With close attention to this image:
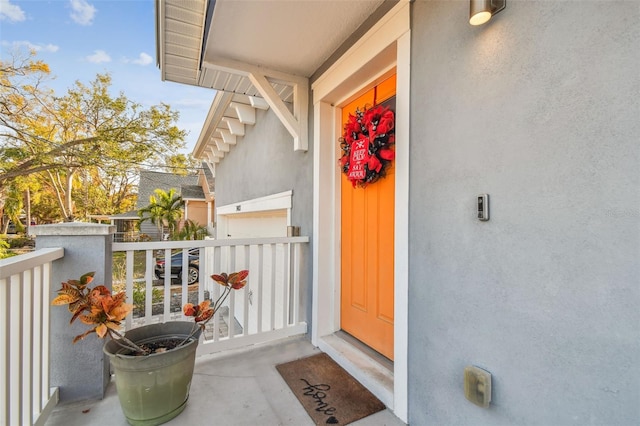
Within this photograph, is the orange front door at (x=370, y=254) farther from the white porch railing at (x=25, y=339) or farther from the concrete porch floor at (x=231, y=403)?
the white porch railing at (x=25, y=339)

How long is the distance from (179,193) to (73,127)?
25.6ft

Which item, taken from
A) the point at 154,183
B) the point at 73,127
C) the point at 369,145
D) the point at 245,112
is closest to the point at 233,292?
the point at 369,145

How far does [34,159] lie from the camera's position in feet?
31.3

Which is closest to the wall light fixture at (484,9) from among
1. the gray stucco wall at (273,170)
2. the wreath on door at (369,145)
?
the wreath on door at (369,145)

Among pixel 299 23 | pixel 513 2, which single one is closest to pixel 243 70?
pixel 299 23

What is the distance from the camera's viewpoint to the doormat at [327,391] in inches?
67.5

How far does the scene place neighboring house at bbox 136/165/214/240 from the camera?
16.5 m

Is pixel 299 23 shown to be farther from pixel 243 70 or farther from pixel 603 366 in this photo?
pixel 603 366

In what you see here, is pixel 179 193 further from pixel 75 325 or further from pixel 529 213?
pixel 529 213

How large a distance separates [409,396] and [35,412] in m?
2.01

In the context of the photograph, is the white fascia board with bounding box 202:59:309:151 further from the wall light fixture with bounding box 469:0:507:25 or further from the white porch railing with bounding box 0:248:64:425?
the white porch railing with bounding box 0:248:64:425

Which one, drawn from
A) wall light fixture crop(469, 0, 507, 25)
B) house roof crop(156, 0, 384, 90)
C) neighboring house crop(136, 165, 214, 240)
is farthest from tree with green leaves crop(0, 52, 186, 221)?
wall light fixture crop(469, 0, 507, 25)

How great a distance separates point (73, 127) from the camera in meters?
10.9

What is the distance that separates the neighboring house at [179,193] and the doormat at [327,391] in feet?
49.0
